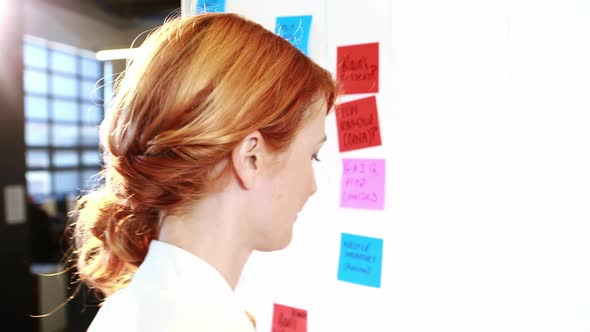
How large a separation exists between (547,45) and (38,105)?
3281mm

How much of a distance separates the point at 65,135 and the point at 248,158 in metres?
3.51

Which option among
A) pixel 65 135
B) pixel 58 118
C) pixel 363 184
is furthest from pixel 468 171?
pixel 65 135

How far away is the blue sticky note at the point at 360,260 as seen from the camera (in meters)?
1.05

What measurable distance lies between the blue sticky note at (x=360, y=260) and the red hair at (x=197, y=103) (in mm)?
447

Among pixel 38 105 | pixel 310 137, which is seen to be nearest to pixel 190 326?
pixel 310 137

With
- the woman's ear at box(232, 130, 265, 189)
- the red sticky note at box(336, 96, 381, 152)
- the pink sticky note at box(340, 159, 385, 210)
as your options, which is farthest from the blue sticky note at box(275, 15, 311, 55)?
the woman's ear at box(232, 130, 265, 189)

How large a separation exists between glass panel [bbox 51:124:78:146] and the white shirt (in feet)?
10.7

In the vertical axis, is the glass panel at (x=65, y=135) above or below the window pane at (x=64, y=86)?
below

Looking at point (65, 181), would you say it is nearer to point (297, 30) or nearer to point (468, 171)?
point (297, 30)

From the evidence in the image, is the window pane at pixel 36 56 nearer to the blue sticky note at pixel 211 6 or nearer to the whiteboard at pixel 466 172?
the blue sticky note at pixel 211 6

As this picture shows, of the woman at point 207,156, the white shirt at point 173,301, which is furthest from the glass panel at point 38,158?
the white shirt at point 173,301

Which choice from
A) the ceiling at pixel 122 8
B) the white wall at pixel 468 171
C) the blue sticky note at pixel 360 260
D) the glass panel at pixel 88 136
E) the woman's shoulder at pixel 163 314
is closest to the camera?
the woman's shoulder at pixel 163 314

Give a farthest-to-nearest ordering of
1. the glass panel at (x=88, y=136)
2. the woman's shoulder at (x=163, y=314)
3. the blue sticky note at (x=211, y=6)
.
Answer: the glass panel at (x=88, y=136)
the blue sticky note at (x=211, y=6)
the woman's shoulder at (x=163, y=314)

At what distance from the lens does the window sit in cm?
330
